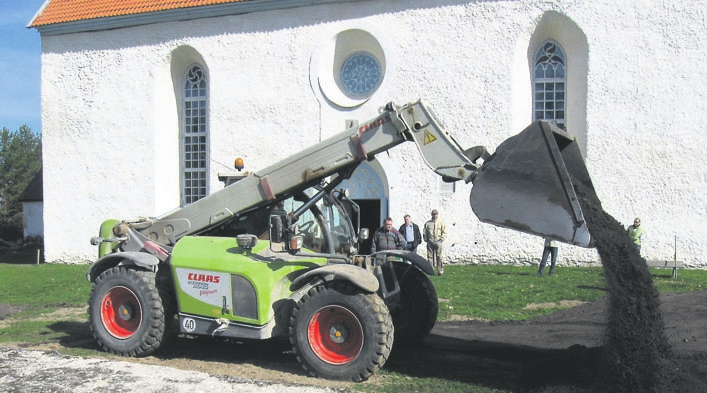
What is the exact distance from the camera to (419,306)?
25.9 ft

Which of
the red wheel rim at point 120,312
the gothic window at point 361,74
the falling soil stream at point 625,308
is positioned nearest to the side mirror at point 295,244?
the red wheel rim at point 120,312

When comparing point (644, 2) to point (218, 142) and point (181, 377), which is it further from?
point (181, 377)

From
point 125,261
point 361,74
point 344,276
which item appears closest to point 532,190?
point 344,276

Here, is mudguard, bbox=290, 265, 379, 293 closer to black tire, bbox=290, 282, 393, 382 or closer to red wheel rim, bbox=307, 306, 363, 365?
black tire, bbox=290, 282, 393, 382

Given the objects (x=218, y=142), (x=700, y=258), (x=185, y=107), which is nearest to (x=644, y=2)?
(x=700, y=258)

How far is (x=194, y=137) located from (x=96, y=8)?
5159 mm

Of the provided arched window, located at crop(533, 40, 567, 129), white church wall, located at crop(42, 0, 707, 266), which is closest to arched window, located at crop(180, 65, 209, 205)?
white church wall, located at crop(42, 0, 707, 266)

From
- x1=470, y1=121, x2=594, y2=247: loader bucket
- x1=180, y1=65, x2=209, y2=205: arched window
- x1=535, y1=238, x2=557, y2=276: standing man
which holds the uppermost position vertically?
x1=180, y1=65, x2=209, y2=205: arched window

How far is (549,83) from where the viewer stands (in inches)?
716

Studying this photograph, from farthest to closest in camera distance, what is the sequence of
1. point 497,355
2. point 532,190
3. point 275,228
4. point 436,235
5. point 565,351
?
point 436,235 → point 497,355 → point 565,351 → point 275,228 → point 532,190

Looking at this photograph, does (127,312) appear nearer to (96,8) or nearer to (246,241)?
(246,241)

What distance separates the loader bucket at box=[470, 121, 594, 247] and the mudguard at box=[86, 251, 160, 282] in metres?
3.77

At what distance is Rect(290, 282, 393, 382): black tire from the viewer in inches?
248

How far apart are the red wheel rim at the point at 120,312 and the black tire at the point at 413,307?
115 inches
